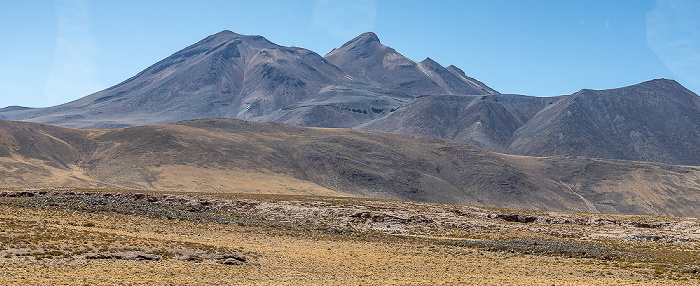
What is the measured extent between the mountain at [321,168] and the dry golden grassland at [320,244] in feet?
205

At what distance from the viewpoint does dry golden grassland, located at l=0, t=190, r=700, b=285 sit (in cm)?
2841

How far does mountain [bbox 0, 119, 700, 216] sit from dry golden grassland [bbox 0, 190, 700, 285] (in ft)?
205

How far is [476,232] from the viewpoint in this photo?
55.4m

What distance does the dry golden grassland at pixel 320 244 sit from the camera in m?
28.4

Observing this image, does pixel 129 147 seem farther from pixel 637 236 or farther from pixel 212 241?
pixel 637 236

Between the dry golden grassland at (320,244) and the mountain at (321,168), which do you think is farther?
the mountain at (321,168)

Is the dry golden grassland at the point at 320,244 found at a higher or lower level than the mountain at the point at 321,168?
lower

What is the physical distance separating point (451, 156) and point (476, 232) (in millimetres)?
132444

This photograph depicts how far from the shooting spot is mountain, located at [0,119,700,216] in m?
128

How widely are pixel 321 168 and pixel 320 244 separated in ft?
378

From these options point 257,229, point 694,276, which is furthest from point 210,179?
point 694,276

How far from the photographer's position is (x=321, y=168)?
6225 inches

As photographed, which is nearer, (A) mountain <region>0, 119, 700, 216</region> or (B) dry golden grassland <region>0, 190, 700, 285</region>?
(B) dry golden grassland <region>0, 190, 700, 285</region>

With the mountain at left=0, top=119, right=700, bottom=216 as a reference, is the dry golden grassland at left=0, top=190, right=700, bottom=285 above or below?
below
